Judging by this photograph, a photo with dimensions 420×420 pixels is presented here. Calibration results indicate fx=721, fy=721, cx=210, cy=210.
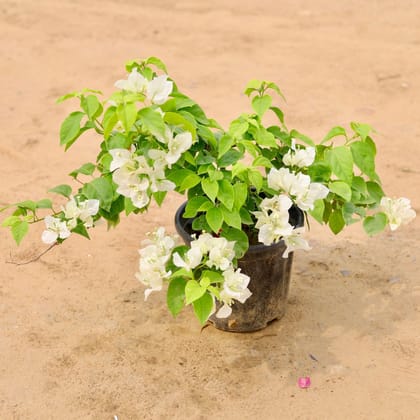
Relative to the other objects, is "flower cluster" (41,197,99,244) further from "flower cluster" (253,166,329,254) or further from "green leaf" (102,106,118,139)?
"flower cluster" (253,166,329,254)

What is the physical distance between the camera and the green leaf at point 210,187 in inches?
82.3

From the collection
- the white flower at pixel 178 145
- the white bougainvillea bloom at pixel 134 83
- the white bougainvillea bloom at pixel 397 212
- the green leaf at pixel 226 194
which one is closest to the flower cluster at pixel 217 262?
the green leaf at pixel 226 194

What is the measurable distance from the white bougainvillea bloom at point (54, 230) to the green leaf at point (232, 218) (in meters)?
0.48

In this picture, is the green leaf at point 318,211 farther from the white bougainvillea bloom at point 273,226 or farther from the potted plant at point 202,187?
the white bougainvillea bloom at point 273,226

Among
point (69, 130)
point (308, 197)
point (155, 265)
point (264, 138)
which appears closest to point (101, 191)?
point (69, 130)

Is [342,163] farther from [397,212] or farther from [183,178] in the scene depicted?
[183,178]

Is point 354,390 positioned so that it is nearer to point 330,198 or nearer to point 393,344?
point 393,344

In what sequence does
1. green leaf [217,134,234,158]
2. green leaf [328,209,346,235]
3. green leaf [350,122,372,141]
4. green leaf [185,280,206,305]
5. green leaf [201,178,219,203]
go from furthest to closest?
green leaf [328,209,346,235] → green leaf [350,122,372,141] → green leaf [217,134,234,158] → green leaf [201,178,219,203] → green leaf [185,280,206,305]

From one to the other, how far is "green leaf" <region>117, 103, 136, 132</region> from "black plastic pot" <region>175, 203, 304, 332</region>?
0.70 metres

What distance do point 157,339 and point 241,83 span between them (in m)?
2.67

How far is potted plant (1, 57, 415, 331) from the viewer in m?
2.05

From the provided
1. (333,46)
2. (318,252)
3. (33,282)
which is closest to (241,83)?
(333,46)

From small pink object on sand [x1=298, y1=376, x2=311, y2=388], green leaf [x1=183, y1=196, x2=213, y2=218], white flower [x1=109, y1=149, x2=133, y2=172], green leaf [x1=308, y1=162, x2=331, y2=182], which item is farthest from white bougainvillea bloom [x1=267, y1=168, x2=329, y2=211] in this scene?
small pink object on sand [x1=298, y1=376, x2=311, y2=388]

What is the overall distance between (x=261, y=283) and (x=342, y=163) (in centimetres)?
59
